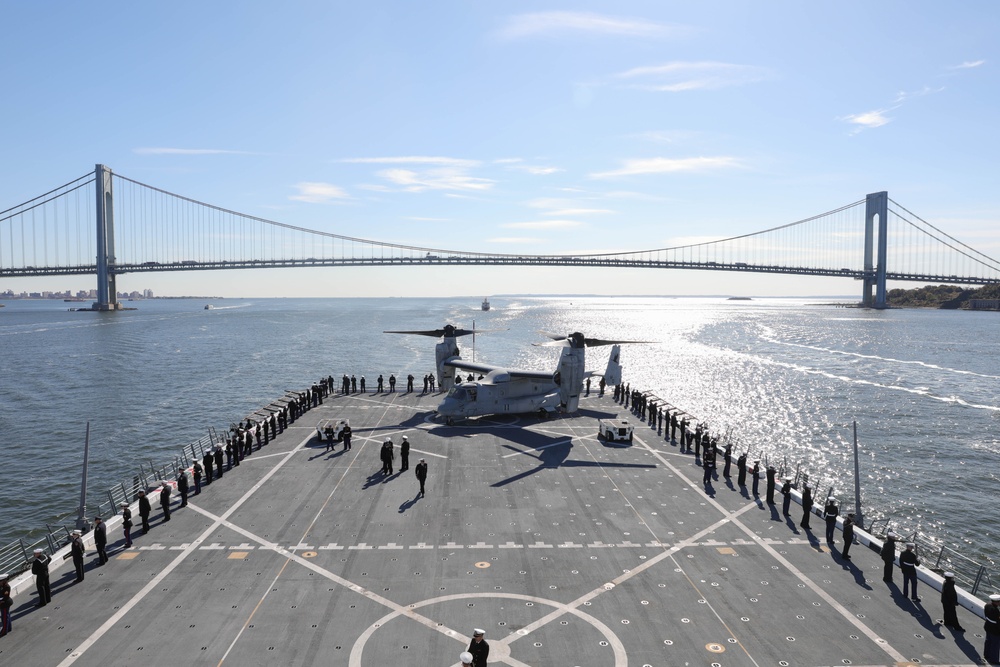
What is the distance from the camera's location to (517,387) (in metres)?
40.2

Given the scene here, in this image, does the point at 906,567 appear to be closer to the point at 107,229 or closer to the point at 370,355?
the point at 370,355

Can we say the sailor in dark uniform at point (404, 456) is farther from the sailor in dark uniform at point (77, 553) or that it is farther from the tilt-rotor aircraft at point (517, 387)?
the sailor in dark uniform at point (77, 553)

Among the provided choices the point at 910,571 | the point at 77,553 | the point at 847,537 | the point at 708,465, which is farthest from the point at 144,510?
the point at 910,571

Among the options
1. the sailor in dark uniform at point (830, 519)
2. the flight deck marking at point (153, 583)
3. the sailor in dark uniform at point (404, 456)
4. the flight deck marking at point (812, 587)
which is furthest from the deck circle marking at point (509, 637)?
the sailor in dark uniform at point (404, 456)

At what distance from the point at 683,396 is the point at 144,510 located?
5857cm

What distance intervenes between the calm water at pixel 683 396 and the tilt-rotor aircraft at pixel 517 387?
614 inches

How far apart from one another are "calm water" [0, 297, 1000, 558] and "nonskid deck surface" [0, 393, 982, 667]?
49.0ft

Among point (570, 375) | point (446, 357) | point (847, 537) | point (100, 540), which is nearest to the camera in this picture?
point (100, 540)

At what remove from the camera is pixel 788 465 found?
40625mm

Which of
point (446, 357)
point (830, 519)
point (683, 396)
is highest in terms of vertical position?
point (446, 357)

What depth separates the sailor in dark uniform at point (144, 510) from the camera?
20859 millimetres

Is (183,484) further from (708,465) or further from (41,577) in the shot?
(708,465)

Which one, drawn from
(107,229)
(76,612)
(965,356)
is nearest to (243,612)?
(76,612)

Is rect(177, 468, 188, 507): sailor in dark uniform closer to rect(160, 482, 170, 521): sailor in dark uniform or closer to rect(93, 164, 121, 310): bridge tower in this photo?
rect(160, 482, 170, 521): sailor in dark uniform
